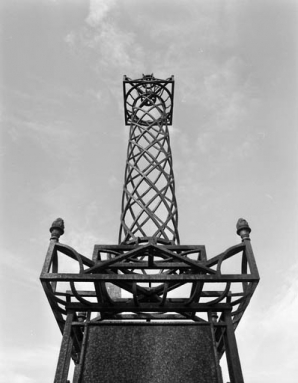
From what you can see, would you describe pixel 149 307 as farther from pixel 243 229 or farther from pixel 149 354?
pixel 243 229

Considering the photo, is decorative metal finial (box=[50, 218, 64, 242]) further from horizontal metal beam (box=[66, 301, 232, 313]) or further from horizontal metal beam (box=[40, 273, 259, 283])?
horizontal metal beam (box=[66, 301, 232, 313])

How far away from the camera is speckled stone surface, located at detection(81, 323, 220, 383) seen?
12.0ft

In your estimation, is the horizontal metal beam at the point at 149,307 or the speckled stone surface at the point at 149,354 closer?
the speckled stone surface at the point at 149,354

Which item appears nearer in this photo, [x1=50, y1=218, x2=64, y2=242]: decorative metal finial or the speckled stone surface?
the speckled stone surface

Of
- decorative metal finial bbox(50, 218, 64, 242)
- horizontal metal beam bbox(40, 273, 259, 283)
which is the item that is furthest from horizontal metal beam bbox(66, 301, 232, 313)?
decorative metal finial bbox(50, 218, 64, 242)

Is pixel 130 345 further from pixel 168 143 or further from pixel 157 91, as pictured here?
pixel 157 91

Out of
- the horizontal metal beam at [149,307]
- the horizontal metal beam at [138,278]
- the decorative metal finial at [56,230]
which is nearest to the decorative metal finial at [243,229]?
the horizontal metal beam at [138,278]

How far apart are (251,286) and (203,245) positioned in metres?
0.96

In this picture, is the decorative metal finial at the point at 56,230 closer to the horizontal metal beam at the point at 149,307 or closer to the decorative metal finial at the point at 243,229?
the horizontal metal beam at the point at 149,307

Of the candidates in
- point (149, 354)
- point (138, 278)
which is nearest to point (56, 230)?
point (138, 278)

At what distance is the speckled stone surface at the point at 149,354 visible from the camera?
3666 millimetres

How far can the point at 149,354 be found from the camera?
3.86 metres

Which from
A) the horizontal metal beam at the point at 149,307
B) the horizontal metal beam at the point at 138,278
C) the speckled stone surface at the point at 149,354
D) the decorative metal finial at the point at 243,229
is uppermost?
the decorative metal finial at the point at 243,229

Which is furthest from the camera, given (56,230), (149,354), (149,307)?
(56,230)
